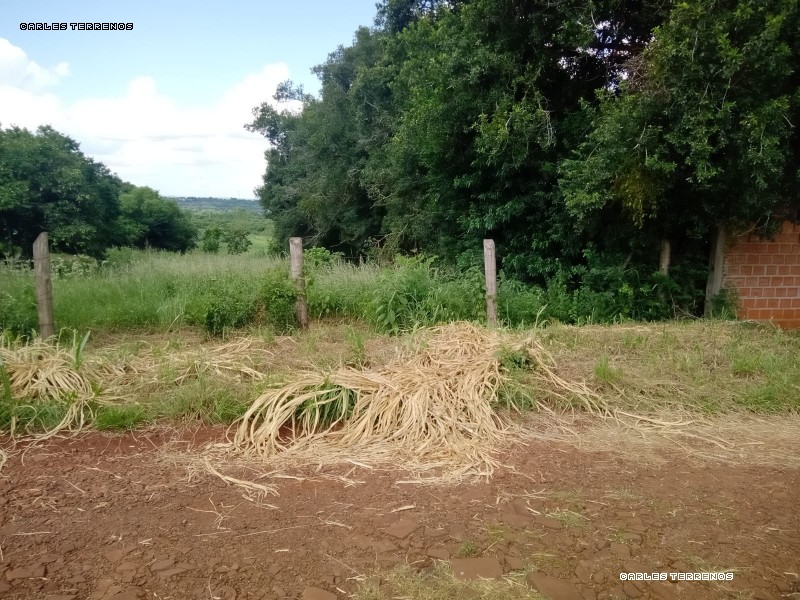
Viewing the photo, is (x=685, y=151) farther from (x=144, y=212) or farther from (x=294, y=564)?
(x=144, y=212)

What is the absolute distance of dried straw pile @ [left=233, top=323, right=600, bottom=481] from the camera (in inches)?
163

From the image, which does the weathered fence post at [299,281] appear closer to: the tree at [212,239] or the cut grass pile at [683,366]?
the cut grass pile at [683,366]

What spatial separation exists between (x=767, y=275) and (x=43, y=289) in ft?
31.9

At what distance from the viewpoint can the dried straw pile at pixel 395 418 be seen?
4.14 metres

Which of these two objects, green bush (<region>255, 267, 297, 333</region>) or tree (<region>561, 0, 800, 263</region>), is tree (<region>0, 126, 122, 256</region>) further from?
tree (<region>561, 0, 800, 263</region>)

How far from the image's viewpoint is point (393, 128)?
15352 millimetres

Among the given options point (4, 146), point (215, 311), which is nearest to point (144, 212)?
point (4, 146)

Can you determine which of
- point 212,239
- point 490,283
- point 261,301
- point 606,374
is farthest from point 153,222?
point 606,374

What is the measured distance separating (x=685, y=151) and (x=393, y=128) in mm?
9284

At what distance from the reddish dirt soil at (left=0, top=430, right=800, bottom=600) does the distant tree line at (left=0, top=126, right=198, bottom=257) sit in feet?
49.9

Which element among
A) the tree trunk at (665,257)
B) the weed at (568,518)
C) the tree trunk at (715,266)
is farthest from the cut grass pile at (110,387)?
the tree trunk at (715,266)

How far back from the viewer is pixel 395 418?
4605 millimetres

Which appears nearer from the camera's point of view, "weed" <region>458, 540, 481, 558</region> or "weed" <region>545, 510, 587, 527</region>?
"weed" <region>458, 540, 481, 558</region>

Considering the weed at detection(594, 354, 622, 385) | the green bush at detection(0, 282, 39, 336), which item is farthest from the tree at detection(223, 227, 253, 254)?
the weed at detection(594, 354, 622, 385)
